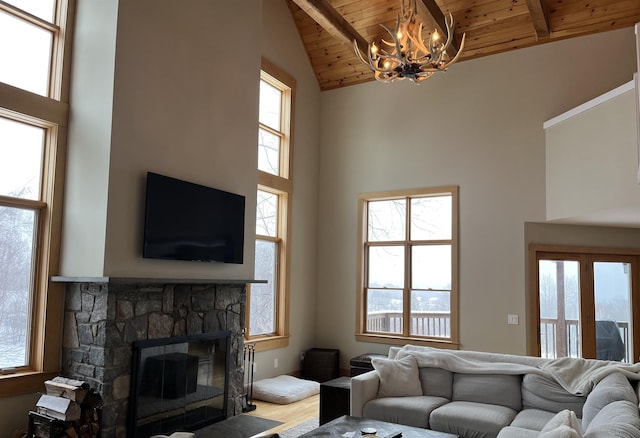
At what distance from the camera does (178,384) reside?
485 centimetres

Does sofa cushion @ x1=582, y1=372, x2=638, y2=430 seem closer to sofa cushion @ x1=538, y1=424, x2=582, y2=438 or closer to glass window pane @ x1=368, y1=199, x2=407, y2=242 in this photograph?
sofa cushion @ x1=538, y1=424, x2=582, y2=438

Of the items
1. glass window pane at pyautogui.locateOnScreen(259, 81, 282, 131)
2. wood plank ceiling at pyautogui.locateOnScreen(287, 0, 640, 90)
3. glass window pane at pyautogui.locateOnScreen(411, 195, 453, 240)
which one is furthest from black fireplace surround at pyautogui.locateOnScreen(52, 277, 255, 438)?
wood plank ceiling at pyautogui.locateOnScreen(287, 0, 640, 90)

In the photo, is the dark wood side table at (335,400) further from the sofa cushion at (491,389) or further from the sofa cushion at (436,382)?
the sofa cushion at (491,389)

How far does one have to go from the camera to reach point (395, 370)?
15.6ft

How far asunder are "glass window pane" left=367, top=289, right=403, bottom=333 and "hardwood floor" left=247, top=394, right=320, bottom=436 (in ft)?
5.44

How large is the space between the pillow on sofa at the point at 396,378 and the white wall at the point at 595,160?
108 inches

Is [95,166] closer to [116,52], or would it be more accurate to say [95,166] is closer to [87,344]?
[116,52]

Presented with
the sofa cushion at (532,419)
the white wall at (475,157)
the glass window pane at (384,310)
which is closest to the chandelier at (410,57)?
the white wall at (475,157)

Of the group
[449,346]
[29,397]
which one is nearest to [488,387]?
[449,346]

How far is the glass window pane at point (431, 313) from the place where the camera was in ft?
23.4

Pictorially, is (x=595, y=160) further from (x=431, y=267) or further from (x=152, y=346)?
(x=152, y=346)

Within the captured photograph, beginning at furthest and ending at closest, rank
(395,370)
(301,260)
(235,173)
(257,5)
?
(301,260)
(257,5)
(235,173)
(395,370)

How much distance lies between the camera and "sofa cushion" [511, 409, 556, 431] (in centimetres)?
387

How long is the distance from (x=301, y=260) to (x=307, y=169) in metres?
1.41
